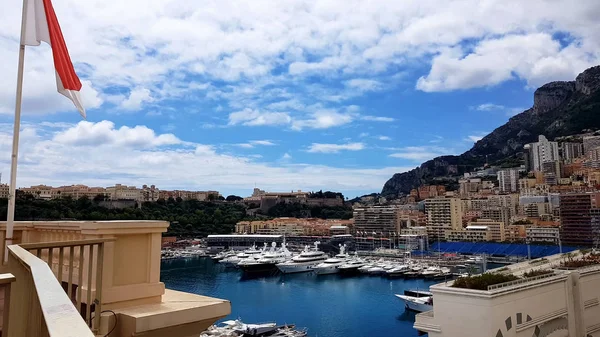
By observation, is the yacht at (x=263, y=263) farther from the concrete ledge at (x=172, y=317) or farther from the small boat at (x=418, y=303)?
the concrete ledge at (x=172, y=317)

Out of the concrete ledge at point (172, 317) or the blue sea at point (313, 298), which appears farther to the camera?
the blue sea at point (313, 298)

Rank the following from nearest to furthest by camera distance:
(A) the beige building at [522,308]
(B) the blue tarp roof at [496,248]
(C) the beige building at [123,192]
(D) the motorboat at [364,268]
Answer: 1. (A) the beige building at [522,308]
2. (D) the motorboat at [364,268]
3. (B) the blue tarp roof at [496,248]
4. (C) the beige building at [123,192]

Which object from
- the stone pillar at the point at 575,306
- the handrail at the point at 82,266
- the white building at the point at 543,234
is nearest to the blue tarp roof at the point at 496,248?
the white building at the point at 543,234

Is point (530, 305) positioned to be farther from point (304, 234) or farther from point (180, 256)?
point (304, 234)

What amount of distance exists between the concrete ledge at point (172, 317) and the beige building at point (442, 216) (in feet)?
129

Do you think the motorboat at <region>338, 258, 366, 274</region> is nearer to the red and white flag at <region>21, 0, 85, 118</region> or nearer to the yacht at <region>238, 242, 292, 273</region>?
the yacht at <region>238, 242, 292, 273</region>

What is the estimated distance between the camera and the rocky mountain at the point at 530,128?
59.6 m

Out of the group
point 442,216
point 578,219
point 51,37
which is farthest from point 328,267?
point 51,37

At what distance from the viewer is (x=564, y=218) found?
1271 inches

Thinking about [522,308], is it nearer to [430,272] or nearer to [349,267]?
[430,272]

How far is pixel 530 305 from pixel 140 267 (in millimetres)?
7675

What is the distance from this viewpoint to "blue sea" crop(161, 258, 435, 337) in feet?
48.5

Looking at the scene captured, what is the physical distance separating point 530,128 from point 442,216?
37.6 meters

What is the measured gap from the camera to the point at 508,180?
179 ft
